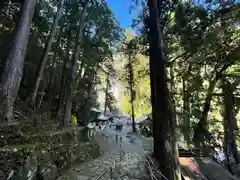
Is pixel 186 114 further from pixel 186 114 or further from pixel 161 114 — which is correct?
pixel 161 114

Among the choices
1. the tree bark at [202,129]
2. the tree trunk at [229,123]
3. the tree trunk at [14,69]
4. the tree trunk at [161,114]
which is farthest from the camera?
the tree bark at [202,129]

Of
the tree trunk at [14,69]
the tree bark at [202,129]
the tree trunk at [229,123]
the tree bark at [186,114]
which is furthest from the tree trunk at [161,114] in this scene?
the tree trunk at [229,123]

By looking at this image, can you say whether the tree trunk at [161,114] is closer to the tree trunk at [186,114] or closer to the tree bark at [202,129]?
the tree trunk at [186,114]

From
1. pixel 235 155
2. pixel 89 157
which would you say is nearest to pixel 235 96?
pixel 235 155

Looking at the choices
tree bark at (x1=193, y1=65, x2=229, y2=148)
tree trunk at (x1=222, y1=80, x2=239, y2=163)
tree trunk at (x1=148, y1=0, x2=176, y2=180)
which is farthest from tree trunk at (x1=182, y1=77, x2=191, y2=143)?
tree trunk at (x1=148, y1=0, x2=176, y2=180)

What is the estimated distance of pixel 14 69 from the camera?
5117mm

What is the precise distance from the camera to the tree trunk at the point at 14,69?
481cm

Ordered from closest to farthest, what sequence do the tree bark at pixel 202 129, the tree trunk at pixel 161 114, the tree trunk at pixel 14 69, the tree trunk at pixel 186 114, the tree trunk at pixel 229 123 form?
the tree trunk at pixel 161 114
the tree trunk at pixel 14 69
the tree trunk at pixel 229 123
the tree trunk at pixel 186 114
the tree bark at pixel 202 129

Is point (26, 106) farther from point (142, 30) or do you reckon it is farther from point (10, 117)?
point (142, 30)

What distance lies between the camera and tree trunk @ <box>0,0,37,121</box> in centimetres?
481

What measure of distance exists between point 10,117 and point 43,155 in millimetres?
1457

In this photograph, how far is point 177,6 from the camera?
6.46m

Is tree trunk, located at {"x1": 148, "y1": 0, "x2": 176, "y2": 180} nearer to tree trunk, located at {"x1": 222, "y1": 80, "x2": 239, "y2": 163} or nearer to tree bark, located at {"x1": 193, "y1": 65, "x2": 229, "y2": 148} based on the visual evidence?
tree bark, located at {"x1": 193, "y1": 65, "x2": 229, "y2": 148}

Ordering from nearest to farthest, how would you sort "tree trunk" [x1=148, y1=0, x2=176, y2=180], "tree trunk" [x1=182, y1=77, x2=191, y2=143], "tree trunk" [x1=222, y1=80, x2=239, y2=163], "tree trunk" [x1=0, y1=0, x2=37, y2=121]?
1. "tree trunk" [x1=148, y1=0, x2=176, y2=180]
2. "tree trunk" [x1=0, y1=0, x2=37, y2=121]
3. "tree trunk" [x1=222, y1=80, x2=239, y2=163]
4. "tree trunk" [x1=182, y1=77, x2=191, y2=143]
